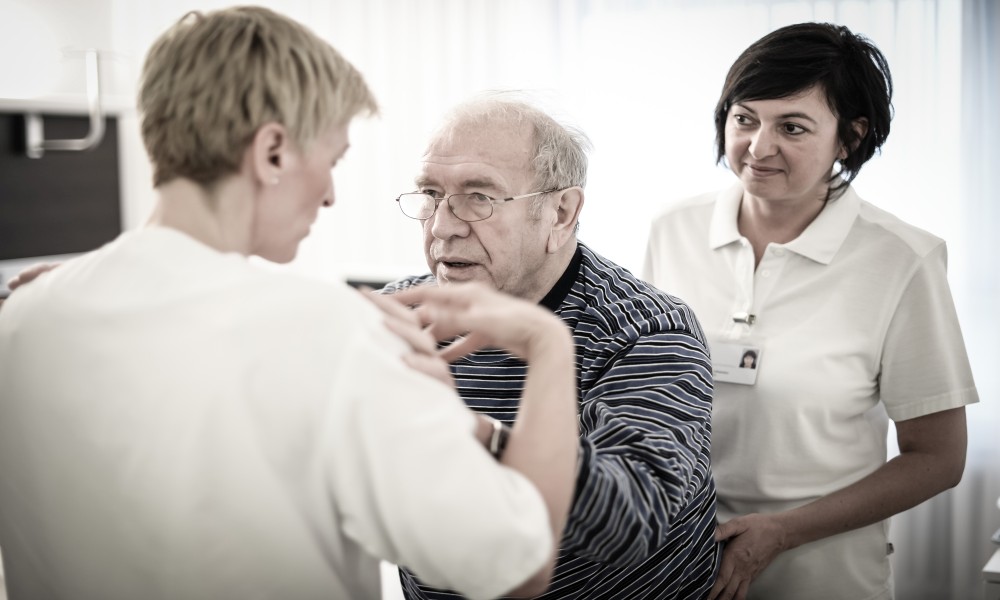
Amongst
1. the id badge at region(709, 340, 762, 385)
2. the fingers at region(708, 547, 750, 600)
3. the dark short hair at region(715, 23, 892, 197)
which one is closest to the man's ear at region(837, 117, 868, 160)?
the dark short hair at region(715, 23, 892, 197)

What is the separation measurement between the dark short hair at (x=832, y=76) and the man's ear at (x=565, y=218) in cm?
53

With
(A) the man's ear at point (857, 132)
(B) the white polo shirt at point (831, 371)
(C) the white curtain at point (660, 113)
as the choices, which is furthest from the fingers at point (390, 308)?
(C) the white curtain at point (660, 113)

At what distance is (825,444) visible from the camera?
1731 mm

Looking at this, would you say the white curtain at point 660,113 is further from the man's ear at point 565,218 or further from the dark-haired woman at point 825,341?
the man's ear at point 565,218

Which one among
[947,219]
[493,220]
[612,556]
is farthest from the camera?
[947,219]

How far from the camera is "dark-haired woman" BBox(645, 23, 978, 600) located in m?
1.70

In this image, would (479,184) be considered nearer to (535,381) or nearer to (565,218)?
(565,218)

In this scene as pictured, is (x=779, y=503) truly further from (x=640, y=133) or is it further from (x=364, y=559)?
(x=640, y=133)

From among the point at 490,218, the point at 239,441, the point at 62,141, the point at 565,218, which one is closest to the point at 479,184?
the point at 490,218

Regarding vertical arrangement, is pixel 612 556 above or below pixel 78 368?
below

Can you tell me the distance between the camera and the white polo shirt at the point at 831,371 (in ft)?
5.59

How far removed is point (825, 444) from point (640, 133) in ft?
6.69

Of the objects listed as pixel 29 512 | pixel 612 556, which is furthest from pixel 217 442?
pixel 612 556

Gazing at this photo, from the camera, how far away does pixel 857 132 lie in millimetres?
1829
